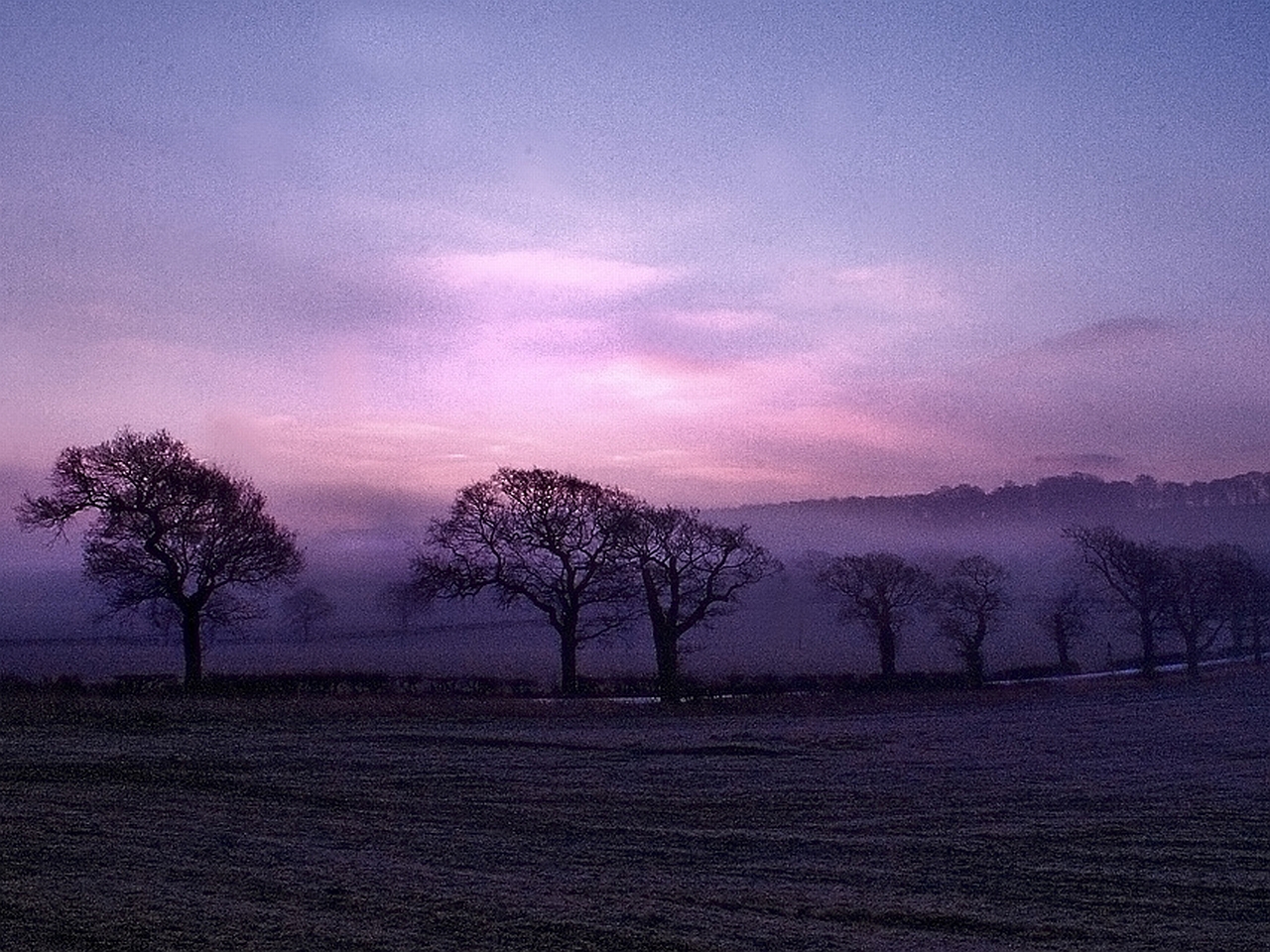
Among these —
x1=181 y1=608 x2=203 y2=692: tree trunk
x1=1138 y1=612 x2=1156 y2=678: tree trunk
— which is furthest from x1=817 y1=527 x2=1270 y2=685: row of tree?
x1=181 y1=608 x2=203 y2=692: tree trunk

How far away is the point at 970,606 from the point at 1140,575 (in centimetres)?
989

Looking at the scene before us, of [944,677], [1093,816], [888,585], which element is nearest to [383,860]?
[1093,816]

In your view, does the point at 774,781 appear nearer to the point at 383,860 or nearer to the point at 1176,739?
the point at 383,860

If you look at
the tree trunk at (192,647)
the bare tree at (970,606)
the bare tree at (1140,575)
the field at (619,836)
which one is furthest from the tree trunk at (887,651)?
the tree trunk at (192,647)

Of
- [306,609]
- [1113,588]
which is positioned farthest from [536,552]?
[306,609]

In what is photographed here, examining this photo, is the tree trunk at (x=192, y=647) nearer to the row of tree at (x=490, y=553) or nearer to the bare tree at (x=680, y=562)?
the row of tree at (x=490, y=553)

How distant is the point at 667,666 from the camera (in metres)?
48.0

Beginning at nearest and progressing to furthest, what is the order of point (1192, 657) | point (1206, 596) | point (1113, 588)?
point (1192, 657)
point (1206, 596)
point (1113, 588)

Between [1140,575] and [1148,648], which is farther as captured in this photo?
[1140,575]

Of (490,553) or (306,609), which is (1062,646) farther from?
(306,609)

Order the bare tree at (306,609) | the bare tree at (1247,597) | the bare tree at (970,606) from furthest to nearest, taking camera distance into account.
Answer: the bare tree at (306,609) → the bare tree at (1247,597) → the bare tree at (970,606)

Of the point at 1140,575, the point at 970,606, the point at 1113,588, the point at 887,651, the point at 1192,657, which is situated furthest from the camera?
the point at 970,606

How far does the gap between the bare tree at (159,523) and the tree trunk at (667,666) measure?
60.5ft

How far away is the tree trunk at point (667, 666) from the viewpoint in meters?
45.2
